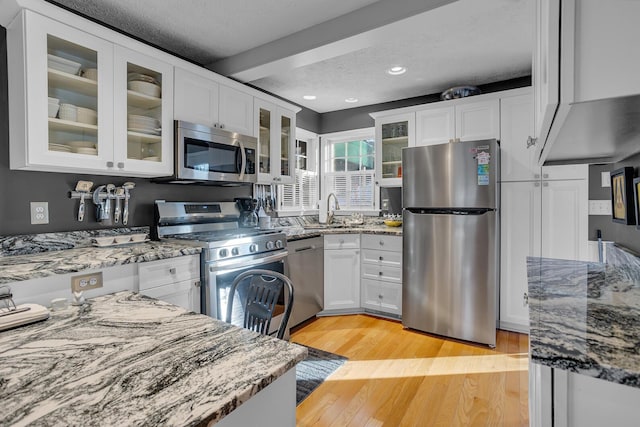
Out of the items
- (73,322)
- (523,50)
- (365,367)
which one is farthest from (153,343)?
(523,50)

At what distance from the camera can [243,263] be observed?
95.7 inches

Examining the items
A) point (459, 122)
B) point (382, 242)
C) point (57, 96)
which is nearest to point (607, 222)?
point (459, 122)

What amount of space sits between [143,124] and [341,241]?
2086mm

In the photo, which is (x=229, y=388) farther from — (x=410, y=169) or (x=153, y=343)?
(x=410, y=169)

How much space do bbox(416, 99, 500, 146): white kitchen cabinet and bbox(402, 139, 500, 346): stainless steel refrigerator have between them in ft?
1.41

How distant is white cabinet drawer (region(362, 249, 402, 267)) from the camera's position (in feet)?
10.7

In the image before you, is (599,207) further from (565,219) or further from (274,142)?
(274,142)

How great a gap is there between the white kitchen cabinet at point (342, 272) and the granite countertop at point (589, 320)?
2082mm

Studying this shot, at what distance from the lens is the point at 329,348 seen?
2678 mm

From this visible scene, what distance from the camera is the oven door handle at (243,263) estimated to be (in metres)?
2.26

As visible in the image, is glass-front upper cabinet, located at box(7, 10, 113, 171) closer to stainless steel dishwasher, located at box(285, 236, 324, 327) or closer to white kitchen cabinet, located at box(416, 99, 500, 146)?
stainless steel dishwasher, located at box(285, 236, 324, 327)

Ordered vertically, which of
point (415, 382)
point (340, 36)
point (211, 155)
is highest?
point (340, 36)

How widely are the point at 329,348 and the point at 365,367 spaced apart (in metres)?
0.40

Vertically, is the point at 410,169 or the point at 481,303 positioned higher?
the point at 410,169
